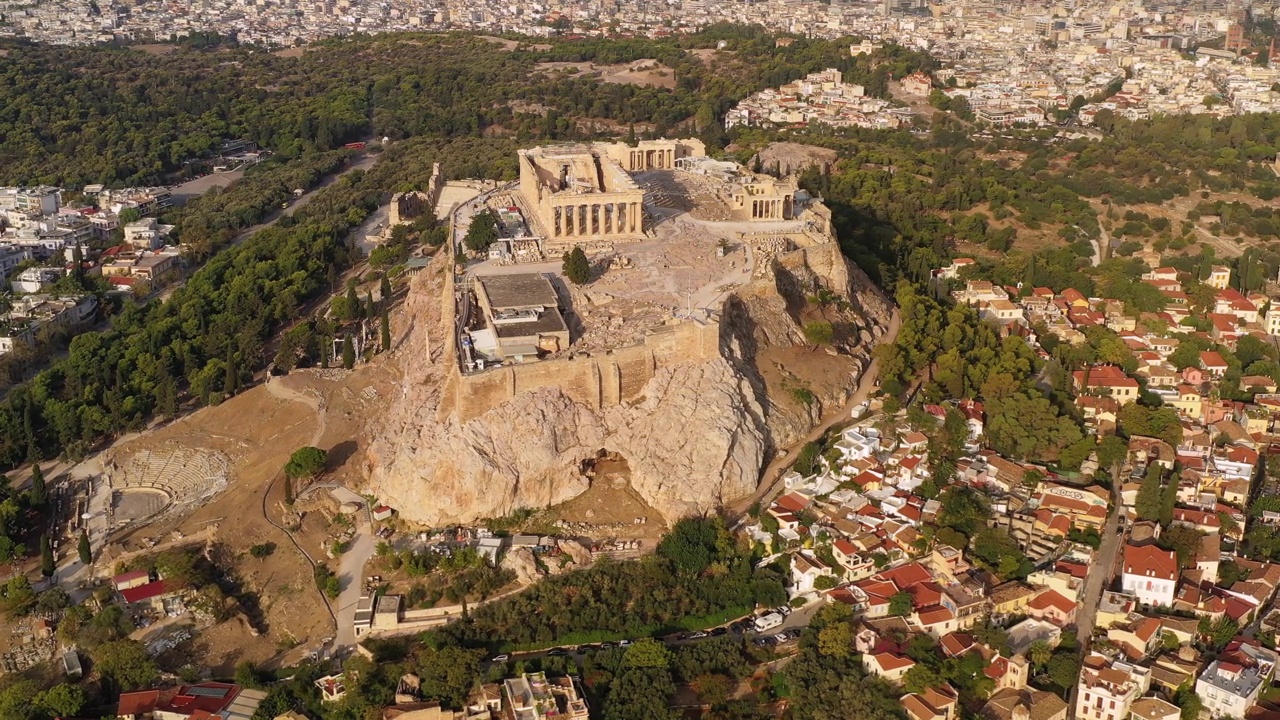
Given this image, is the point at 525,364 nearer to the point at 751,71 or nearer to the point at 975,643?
the point at 975,643

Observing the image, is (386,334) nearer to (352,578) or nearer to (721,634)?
(352,578)

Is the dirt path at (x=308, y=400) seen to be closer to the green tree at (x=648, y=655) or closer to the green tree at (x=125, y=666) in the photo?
the green tree at (x=125, y=666)

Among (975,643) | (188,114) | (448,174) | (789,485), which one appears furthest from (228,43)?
(975,643)

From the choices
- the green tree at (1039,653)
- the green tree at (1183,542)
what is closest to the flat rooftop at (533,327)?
the green tree at (1039,653)

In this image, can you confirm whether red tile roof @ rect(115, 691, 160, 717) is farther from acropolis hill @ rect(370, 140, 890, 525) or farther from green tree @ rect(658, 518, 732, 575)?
green tree @ rect(658, 518, 732, 575)

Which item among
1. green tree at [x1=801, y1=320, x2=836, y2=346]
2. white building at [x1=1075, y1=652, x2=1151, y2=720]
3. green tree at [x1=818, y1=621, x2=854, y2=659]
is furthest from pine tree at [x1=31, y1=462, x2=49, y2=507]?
white building at [x1=1075, y1=652, x2=1151, y2=720]

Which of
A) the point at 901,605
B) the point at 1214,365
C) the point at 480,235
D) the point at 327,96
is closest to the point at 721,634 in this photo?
the point at 901,605

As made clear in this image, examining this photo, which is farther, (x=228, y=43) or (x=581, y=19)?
(x=581, y=19)
